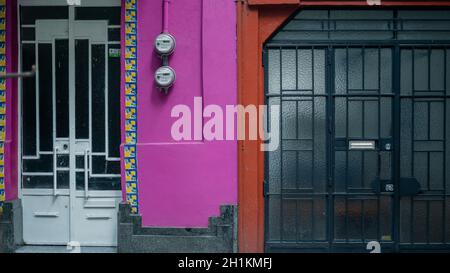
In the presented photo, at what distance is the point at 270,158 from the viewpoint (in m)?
6.59

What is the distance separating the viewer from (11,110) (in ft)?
21.8

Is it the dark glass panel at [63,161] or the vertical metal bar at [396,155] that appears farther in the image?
the dark glass panel at [63,161]

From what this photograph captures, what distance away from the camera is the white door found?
22.2 ft

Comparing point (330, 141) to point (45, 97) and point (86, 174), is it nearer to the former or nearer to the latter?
point (86, 174)

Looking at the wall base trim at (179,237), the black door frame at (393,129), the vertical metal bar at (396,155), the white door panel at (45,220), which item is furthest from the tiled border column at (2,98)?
the vertical metal bar at (396,155)

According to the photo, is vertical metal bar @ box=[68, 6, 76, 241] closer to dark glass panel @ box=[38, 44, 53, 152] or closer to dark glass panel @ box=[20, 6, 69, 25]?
dark glass panel @ box=[20, 6, 69, 25]

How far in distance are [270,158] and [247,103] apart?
806 millimetres

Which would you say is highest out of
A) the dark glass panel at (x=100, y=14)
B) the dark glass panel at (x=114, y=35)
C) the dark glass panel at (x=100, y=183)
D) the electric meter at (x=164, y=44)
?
the dark glass panel at (x=100, y=14)

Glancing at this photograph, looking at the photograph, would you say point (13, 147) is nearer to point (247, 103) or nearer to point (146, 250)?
point (146, 250)

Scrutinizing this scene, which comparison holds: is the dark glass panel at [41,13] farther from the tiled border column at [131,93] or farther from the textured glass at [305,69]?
the textured glass at [305,69]

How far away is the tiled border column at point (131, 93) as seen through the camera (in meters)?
6.50

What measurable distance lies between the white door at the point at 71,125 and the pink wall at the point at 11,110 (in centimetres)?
13

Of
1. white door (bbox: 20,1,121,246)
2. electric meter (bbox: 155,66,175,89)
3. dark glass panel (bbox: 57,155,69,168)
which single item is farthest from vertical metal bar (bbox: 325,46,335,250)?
dark glass panel (bbox: 57,155,69,168)
